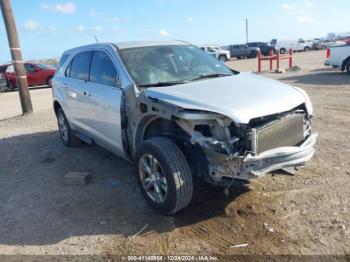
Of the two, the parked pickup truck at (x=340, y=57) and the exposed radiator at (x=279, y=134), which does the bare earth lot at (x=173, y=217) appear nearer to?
the exposed radiator at (x=279, y=134)

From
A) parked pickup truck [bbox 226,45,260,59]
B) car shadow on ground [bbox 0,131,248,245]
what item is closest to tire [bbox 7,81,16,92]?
car shadow on ground [bbox 0,131,248,245]

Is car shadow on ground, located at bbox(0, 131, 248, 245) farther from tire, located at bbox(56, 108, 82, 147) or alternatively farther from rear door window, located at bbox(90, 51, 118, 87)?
rear door window, located at bbox(90, 51, 118, 87)

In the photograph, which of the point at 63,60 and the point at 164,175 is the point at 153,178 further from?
the point at 63,60

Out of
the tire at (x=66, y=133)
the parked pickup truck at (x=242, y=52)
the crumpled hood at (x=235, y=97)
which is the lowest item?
the parked pickup truck at (x=242, y=52)

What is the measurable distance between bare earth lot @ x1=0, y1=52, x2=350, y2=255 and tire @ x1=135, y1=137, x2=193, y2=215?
0.69ft

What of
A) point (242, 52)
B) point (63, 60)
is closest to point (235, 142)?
point (63, 60)

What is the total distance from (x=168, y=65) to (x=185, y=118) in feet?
4.92

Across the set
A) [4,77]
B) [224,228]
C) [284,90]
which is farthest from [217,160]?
[4,77]

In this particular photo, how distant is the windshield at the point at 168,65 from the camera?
14.9ft

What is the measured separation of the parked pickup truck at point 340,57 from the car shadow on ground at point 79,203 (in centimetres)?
1212

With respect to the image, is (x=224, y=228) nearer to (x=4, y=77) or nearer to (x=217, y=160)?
(x=217, y=160)

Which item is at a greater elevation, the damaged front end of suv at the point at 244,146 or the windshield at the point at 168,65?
the windshield at the point at 168,65

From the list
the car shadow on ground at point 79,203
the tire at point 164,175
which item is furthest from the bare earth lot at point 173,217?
the tire at point 164,175

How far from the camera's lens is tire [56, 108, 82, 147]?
22.3 feet
